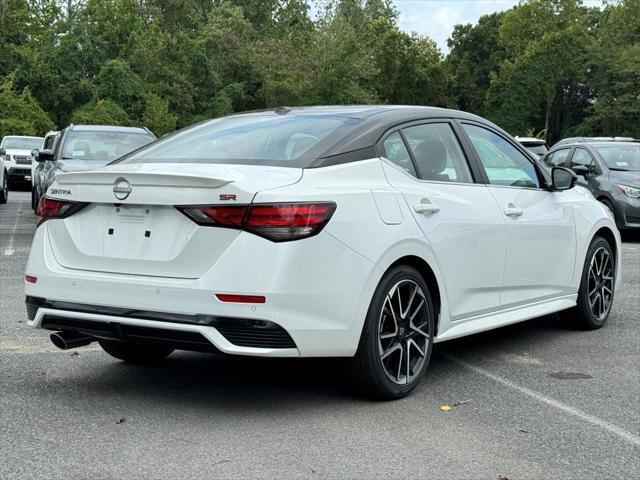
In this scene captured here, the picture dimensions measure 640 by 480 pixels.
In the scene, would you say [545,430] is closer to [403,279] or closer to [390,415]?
[390,415]

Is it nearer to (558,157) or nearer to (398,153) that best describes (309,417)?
(398,153)

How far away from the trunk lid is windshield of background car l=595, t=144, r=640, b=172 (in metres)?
12.2

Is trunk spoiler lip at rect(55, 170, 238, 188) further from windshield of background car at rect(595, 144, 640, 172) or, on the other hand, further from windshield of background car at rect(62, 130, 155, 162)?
windshield of background car at rect(595, 144, 640, 172)

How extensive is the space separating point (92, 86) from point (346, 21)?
22.6 metres

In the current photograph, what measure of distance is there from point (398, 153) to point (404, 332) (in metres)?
1.02

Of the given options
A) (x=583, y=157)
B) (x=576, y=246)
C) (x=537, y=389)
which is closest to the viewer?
(x=537, y=389)

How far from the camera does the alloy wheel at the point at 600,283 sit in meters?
7.17

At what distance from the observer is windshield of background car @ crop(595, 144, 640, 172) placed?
15.5 m

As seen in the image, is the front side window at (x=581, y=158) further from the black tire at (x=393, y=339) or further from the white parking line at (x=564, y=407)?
the black tire at (x=393, y=339)

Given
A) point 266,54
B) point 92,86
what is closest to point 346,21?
point 266,54

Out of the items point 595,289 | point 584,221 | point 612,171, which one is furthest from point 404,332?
point 612,171

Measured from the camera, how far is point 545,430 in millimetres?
4453

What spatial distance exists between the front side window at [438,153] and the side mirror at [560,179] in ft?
3.66

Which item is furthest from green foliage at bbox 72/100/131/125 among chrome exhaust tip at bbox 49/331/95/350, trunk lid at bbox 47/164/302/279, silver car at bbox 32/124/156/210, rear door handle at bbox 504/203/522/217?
trunk lid at bbox 47/164/302/279
